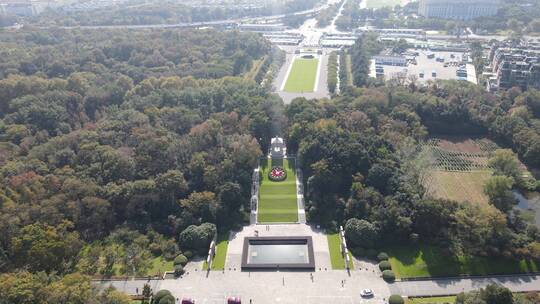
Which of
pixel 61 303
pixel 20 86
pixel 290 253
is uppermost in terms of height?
pixel 20 86

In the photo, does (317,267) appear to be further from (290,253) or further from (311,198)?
(311,198)

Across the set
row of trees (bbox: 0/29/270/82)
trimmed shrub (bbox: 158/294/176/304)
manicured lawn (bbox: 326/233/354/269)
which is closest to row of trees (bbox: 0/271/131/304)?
trimmed shrub (bbox: 158/294/176/304)

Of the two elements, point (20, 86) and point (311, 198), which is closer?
point (311, 198)

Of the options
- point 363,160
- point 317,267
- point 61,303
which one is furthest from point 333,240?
point 61,303

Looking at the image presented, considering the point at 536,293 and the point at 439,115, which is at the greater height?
the point at 439,115

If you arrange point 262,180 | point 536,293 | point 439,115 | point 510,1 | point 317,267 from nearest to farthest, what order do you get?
1. point 536,293
2. point 317,267
3. point 262,180
4. point 439,115
5. point 510,1

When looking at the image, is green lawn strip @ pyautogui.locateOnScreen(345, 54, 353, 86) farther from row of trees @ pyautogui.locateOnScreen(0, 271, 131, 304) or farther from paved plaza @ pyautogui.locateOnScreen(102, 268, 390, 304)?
row of trees @ pyautogui.locateOnScreen(0, 271, 131, 304)

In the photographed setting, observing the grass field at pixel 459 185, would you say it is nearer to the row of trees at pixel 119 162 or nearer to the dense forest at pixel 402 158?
the dense forest at pixel 402 158
